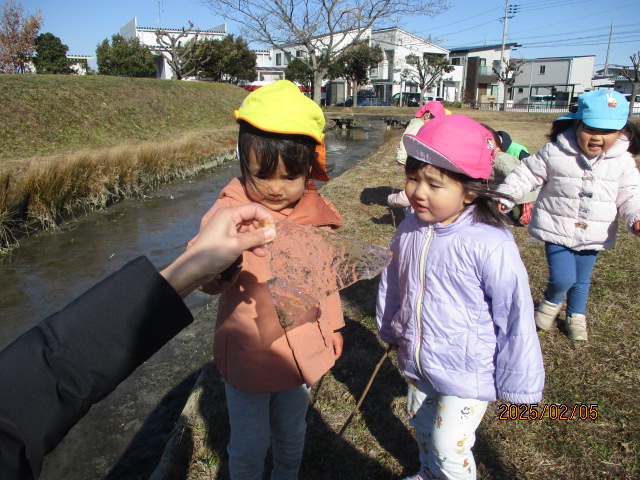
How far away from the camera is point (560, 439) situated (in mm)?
2238

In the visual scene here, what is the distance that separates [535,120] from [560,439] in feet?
86.6

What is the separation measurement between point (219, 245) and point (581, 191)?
265cm

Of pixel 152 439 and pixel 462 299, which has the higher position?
pixel 462 299

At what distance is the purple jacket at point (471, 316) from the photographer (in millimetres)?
1605

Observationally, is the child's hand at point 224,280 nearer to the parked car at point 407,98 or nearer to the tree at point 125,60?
the tree at point 125,60

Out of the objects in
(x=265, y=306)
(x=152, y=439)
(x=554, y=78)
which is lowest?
(x=152, y=439)

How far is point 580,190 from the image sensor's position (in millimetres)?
2908

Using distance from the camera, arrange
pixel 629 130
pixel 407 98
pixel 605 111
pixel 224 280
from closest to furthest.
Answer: pixel 224 280 < pixel 605 111 < pixel 629 130 < pixel 407 98

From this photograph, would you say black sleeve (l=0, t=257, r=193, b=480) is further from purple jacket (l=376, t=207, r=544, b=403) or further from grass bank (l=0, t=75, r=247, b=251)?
grass bank (l=0, t=75, r=247, b=251)

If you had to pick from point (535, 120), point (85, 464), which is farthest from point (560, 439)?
point (535, 120)

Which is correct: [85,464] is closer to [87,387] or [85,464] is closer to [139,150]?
[87,387]

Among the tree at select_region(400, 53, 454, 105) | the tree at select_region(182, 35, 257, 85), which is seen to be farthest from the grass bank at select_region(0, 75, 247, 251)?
the tree at select_region(400, 53, 454, 105)

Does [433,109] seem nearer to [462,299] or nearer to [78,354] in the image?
[462,299]
